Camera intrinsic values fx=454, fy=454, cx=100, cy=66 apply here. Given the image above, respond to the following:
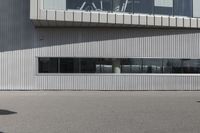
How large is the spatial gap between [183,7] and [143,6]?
2.76m

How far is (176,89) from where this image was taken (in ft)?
97.7

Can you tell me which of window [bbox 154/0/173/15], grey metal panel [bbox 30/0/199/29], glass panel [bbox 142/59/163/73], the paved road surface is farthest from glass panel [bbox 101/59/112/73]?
the paved road surface

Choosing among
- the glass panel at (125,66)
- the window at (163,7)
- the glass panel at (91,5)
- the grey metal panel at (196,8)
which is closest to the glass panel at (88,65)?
the glass panel at (125,66)

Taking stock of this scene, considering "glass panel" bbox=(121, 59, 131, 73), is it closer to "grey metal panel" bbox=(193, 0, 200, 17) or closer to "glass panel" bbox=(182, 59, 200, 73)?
"glass panel" bbox=(182, 59, 200, 73)

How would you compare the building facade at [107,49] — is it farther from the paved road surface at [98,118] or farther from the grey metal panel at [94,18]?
the paved road surface at [98,118]

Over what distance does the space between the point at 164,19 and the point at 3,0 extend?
1043 centimetres

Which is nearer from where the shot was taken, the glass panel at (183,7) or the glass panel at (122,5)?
the glass panel at (122,5)

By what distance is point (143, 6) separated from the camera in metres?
28.8

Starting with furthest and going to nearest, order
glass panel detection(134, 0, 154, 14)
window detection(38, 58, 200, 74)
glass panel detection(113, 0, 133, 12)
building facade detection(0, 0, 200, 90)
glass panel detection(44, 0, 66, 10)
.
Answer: window detection(38, 58, 200, 74)
building facade detection(0, 0, 200, 90)
glass panel detection(134, 0, 154, 14)
glass panel detection(113, 0, 133, 12)
glass panel detection(44, 0, 66, 10)

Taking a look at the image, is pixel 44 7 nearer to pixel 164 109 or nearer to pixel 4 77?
pixel 4 77

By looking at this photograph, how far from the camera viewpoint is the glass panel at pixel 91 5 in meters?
27.8

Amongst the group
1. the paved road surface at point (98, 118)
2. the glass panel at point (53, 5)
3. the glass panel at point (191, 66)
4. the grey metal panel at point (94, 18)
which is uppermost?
the glass panel at point (53, 5)

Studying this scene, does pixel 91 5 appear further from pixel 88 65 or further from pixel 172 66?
pixel 172 66

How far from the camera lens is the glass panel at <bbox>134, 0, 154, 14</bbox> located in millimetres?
28644
